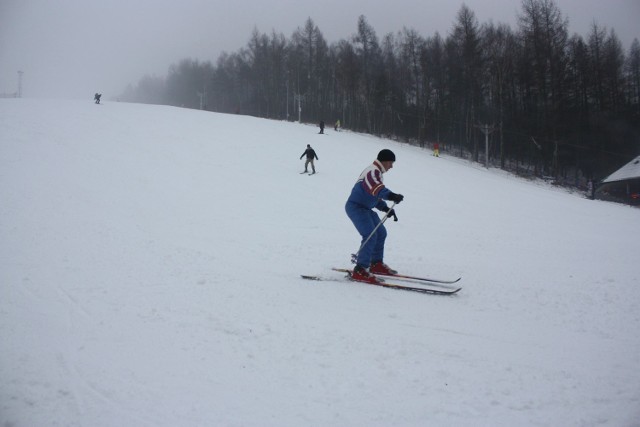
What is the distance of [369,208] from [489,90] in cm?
4577

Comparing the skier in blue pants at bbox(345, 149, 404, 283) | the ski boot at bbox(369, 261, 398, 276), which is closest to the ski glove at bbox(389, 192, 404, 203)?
the skier in blue pants at bbox(345, 149, 404, 283)

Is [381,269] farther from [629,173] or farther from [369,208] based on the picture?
[629,173]

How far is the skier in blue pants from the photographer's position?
212 inches

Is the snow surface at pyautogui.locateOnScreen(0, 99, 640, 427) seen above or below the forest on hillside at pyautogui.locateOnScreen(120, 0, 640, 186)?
below

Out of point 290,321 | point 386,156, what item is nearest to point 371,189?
point 386,156

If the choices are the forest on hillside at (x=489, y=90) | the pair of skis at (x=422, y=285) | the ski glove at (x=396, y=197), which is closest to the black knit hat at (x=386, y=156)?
the ski glove at (x=396, y=197)

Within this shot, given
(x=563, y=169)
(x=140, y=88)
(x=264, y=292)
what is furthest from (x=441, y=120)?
(x=140, y=88)

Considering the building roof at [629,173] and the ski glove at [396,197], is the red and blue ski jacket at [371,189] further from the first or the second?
the building roof at [629,173]

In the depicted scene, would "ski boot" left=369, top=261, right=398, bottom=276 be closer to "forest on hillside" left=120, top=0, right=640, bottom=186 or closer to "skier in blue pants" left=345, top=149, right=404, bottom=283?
"skier in blue pants" left=345, top=149, right=404, bottom=283

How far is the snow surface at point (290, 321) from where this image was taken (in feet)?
8.30

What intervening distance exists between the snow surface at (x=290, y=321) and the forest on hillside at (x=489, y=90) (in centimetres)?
2849

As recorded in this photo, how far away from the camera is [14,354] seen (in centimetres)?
303

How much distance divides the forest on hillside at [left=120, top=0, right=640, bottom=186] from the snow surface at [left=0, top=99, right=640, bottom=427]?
28491 millimetres

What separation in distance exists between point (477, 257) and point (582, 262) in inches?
72.9
